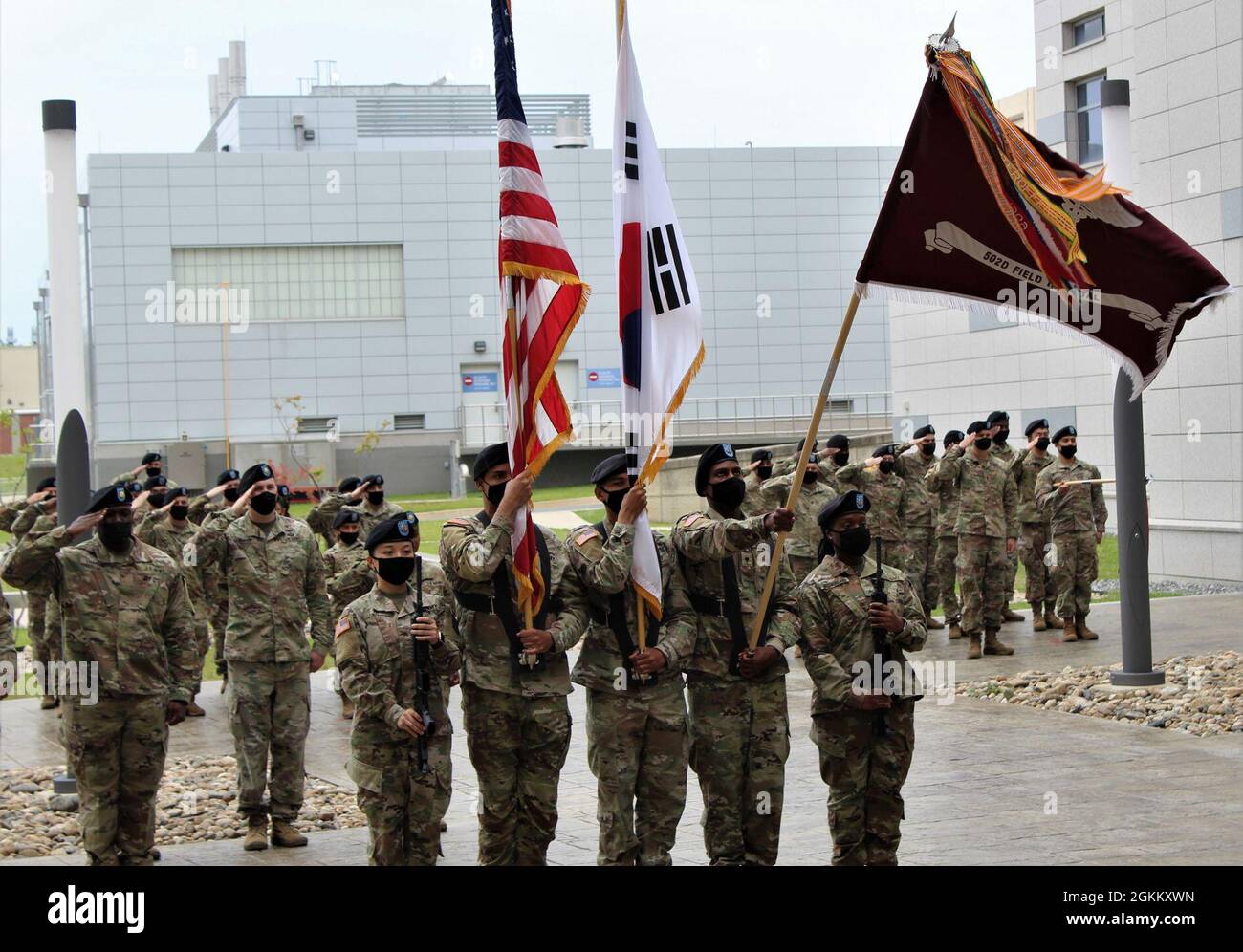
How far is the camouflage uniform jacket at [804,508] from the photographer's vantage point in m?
15.8

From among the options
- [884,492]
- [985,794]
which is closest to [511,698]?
[985,794]

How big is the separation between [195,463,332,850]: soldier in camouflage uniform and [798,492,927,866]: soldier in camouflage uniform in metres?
3.59

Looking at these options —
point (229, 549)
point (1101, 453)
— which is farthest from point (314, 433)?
point (229, 549)

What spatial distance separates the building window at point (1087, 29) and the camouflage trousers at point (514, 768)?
24.6m

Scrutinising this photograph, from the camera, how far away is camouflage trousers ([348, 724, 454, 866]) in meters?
7.02

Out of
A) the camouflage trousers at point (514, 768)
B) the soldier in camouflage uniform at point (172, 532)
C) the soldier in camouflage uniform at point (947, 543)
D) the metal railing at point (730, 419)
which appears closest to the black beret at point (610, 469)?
the camouflage trousers at point (514, 768)

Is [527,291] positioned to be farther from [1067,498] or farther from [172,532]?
[1067,498]

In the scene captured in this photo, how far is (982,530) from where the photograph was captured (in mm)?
15953

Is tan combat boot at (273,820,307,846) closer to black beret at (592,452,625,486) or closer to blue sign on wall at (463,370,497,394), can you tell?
black beret at (592,452,625,486)

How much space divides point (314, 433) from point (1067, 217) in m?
48.0

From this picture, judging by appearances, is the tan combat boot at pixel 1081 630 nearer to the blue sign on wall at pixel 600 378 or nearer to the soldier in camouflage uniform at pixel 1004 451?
the soldier in camouflage uniform at pixel 1004 451

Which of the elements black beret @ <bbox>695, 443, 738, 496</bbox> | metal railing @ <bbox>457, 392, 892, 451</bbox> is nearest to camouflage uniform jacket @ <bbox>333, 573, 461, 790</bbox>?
black beret @ <bbox>695, 443, 738, 496</bbox>

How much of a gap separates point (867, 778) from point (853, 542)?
121 cm
